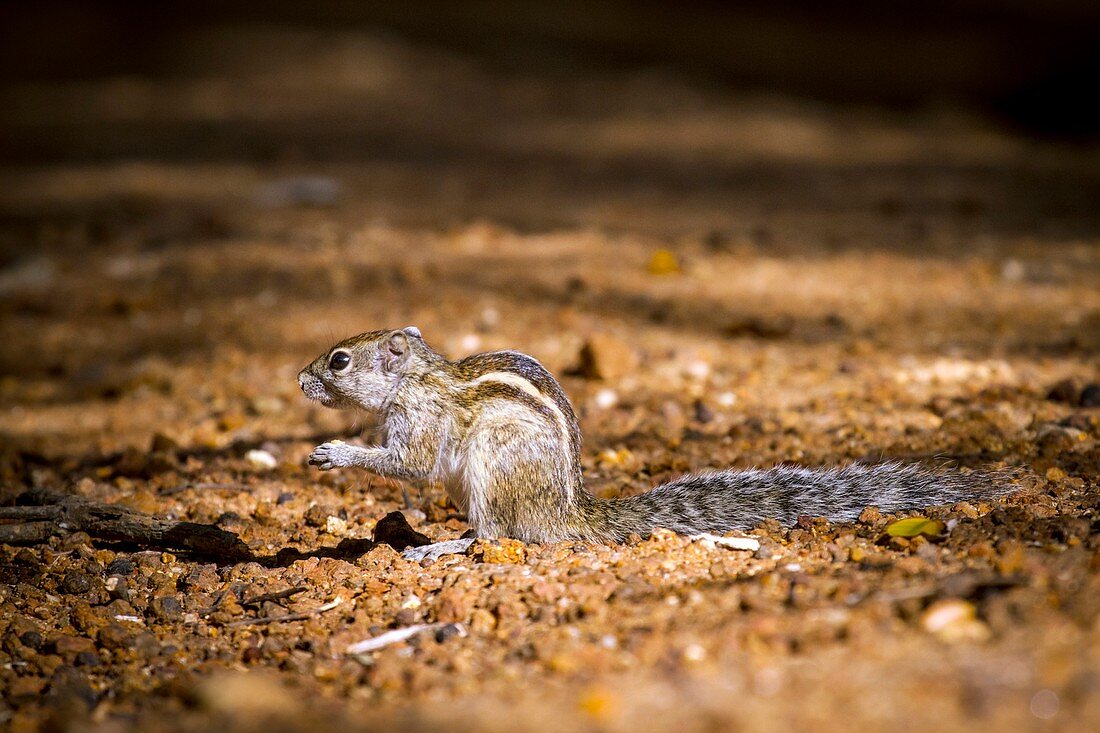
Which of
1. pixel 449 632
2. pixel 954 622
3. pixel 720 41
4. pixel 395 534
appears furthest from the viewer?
pixel 720 41

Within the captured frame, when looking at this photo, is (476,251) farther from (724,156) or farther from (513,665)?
(513,665)

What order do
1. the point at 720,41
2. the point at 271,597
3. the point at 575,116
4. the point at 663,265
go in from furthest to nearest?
the point at 720,41, the point at 575,116, the point at 663,265, the point at 271,597

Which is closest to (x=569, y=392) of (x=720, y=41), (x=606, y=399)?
Result: (x=606, y=399)

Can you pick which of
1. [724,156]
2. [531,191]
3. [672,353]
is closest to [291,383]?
[672,353]

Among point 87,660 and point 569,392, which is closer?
point 87,660

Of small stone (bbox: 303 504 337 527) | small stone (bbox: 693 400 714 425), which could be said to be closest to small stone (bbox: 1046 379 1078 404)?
small stone (bbox: 693 400 714 425)

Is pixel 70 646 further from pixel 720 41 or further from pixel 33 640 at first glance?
pixel 720 41

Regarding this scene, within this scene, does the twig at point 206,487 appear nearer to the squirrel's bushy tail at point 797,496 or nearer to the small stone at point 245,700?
the squirrel's bushy tail at point 797,496
